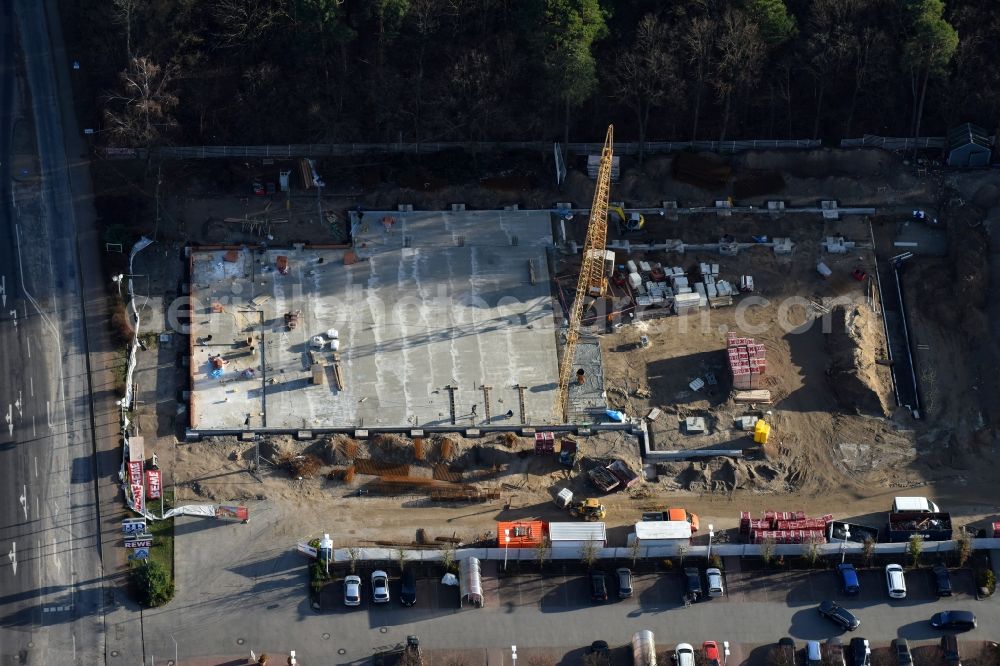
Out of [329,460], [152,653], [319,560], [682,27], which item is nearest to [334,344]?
[329,460]

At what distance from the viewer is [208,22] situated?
541 feet

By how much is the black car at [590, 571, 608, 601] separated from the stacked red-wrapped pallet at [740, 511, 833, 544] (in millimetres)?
12367

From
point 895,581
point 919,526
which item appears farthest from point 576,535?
point 919,526

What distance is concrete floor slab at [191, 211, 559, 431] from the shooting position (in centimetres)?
14988

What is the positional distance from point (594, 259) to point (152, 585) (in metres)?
47.6

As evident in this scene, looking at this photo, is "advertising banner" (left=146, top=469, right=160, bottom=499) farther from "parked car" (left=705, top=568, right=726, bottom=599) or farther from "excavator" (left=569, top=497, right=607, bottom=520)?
"parked car" (left=705, top=568, right=726, bottom=599)

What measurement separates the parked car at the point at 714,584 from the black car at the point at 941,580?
55.2ft

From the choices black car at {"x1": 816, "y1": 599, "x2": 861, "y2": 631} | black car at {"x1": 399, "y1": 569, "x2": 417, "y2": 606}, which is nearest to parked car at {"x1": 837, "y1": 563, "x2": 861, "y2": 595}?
black car at {"x1": 816, "y1": 599, "x2": 861, "y2": 631}

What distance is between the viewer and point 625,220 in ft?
532

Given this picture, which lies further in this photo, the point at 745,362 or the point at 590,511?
the point at 745,362

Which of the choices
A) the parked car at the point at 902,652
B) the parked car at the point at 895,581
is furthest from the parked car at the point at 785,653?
the parked car at the point at 895,581

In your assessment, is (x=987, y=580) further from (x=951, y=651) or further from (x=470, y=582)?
(x=470, y=582)

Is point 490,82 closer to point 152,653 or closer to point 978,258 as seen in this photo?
point 978,258

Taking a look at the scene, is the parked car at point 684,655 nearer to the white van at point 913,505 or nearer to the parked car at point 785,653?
the parked car at point 785,653
